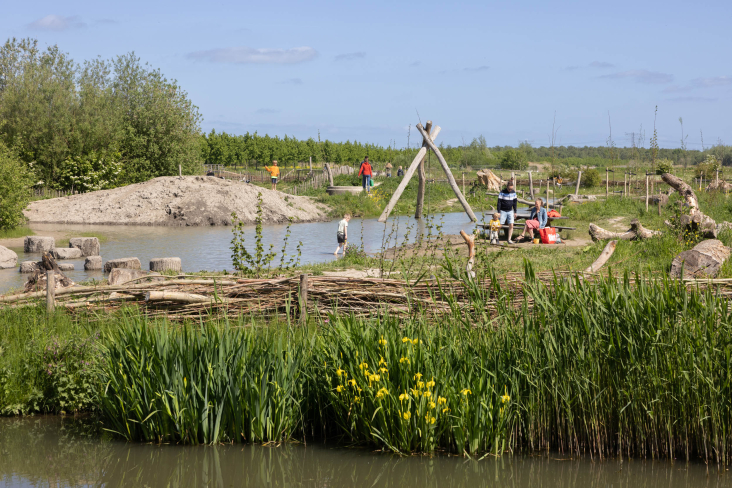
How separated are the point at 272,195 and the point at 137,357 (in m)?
26.7

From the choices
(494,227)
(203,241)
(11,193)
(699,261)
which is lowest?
(203,241)

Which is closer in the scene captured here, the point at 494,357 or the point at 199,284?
the point at 494,357

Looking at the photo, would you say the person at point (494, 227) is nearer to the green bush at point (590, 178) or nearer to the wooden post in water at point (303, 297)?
the wooden post in water at point (303, 297)

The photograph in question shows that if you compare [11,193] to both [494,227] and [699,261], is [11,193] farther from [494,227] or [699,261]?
[699,261]

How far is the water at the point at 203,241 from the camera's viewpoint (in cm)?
1464

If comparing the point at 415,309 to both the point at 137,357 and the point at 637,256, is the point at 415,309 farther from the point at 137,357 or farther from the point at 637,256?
the point at 637,256

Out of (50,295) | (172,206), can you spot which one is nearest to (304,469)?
(50,295)

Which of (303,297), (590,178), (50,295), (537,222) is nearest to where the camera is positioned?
(303,297)

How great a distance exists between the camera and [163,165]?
38000mm

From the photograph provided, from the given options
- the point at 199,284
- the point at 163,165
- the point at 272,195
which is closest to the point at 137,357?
the point at 199,284

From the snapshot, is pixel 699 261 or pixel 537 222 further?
pixel 537 222

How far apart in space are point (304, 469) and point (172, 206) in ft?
83.9

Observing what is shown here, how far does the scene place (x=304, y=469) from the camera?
4930 mm

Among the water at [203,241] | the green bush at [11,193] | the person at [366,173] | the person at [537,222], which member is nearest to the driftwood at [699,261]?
the water at [203,241]
